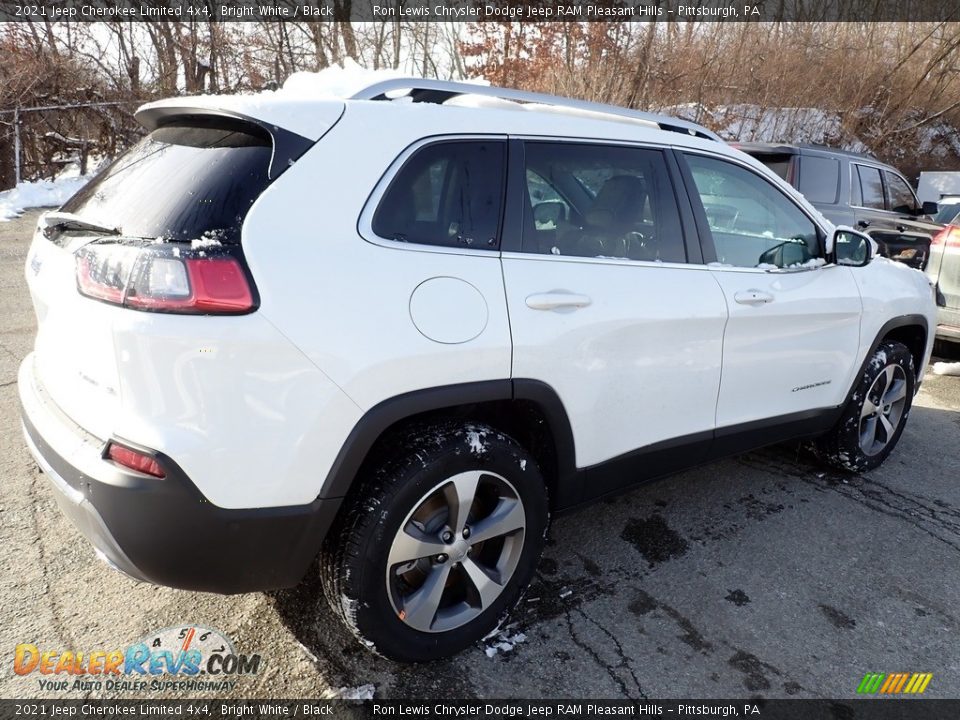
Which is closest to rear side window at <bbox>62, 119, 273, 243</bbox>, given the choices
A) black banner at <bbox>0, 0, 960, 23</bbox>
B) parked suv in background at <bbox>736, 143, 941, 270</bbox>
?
parked suv in background at <bbox>736, 143, 941, 270</bbox>

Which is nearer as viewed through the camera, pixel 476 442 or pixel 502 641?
pixel 476 442

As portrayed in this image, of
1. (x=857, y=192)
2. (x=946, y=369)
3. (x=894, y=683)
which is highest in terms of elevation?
(x=857, y=192)

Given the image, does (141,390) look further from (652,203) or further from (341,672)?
(652,203)

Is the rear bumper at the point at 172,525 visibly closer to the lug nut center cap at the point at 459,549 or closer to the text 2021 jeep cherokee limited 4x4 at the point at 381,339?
the text 2021 jeep cherokee limited 4x4 at the point at 381,339

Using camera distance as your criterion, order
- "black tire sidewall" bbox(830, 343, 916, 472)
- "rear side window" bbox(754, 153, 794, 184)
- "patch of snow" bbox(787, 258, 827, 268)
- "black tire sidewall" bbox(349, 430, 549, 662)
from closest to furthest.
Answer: "black tire sidewall" bbox(349, 430, 549, 662)
"patch of snow" bbox(787, 258, 827, 268)
"black tire sidewall" bbox(830, 343, 916, 472)
"rear side window" bbox(754, 153, 794, 184)

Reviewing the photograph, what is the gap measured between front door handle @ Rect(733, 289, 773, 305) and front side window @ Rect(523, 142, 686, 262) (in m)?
0.35

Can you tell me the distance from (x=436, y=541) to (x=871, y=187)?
320 inches

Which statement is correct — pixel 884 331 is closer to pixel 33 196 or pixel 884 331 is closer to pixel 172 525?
pixel 172 525

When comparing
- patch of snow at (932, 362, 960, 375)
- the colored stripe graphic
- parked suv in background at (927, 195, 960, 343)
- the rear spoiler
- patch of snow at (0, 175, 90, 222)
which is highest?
the rear spoiler

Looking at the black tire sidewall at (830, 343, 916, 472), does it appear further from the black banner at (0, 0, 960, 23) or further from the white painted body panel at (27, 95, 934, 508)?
the black banner at (0, 0, 960, 23)

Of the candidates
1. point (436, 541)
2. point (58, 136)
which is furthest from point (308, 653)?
point (58, 136)

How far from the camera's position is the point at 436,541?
2.27 meters

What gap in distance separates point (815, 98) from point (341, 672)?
2130cm

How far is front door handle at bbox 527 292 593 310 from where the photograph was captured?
7.65 feet
